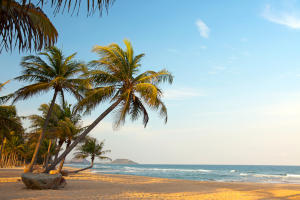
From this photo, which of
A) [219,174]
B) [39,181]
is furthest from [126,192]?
[219,174]

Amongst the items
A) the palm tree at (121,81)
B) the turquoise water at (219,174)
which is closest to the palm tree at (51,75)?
the palm tree at (121,81)

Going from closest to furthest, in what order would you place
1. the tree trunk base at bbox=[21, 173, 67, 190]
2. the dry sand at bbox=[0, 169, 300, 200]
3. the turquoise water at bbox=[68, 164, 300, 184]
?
1. the dry sand at bbox=[0, 169, 300, 200]
2. the tree trunk base at bbox=[21, 173, 67, 190]
3. the turquoise water at bbox=[68, 164, 300, 184]

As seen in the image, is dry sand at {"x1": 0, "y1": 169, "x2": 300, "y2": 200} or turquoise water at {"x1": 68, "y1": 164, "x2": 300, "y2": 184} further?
turquoise water at {"x1": 68, "y1": 164, "x2": 300, "y2": 184}

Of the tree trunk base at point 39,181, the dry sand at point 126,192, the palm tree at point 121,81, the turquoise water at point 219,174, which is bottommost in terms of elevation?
the turquoise water at point 219,174

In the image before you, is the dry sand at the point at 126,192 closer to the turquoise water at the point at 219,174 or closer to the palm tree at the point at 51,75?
the palm tree at the point at 51,75

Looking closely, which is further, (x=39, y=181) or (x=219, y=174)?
(x=219, y=174)

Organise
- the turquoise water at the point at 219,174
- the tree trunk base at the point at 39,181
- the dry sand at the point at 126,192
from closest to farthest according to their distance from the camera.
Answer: the dry sand at the point at 126,192 → the tree trunk base at the point at 39,181 → the turquoise water at the point at 219,174

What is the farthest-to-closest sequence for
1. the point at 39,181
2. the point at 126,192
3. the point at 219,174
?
the point at 219,174
the point at 126,192
the point at 39,181

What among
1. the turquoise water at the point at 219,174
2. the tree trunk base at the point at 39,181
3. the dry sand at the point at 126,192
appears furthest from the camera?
the turquoise water at the point at 219,174

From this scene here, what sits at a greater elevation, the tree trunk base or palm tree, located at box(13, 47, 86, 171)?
palm tree, located at box(13, 47, 86, 171)

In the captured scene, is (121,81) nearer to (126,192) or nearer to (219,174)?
(126,192)

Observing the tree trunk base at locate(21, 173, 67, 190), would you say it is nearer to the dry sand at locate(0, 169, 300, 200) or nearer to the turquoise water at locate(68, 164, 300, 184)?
the dry sand at locate(0, 169, 300, 200)

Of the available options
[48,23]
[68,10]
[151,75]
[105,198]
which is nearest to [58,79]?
[151,75]

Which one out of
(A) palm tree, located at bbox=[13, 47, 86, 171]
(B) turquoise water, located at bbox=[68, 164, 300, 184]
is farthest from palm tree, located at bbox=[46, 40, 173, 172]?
(B) turquoise water, located at bbox=[68, 164, 300, 184]
